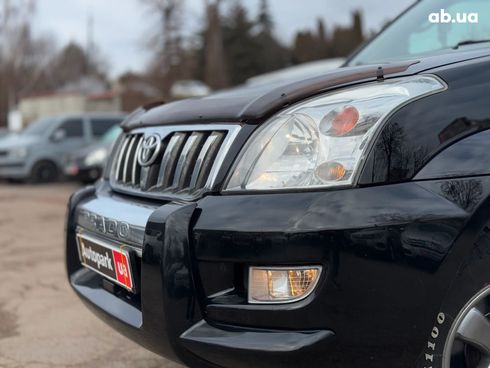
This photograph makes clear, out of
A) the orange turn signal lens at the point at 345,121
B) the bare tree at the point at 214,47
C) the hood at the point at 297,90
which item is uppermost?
the bare tree at the point at 214,47

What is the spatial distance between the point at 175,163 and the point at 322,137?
0.63 m

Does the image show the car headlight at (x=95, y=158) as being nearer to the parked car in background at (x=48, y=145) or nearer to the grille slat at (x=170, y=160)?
the parked car in background at (x=48, y=145)

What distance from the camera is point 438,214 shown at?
176cm

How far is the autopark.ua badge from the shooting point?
2268 millimetres

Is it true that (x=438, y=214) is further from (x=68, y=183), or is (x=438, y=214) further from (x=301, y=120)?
(x=68, y=183)

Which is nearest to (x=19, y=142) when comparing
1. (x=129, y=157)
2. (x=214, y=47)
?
(x=129, y=157)

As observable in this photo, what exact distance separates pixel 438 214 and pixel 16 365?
2.30m

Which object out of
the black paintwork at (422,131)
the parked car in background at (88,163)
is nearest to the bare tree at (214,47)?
A: the parked car in background at (88,163)

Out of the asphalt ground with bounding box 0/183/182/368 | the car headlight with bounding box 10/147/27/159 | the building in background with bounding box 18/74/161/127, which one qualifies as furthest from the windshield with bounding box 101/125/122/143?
the building in background with bounding box 18/74/161/127

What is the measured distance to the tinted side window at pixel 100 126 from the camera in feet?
42.8

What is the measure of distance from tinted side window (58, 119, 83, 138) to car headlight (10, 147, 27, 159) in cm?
94

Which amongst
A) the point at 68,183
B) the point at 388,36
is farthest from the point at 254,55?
the point at 388,36

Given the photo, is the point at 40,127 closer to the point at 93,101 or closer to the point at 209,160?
the point at 209,160

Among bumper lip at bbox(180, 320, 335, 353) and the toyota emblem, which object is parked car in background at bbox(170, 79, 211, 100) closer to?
the toyota emblem
